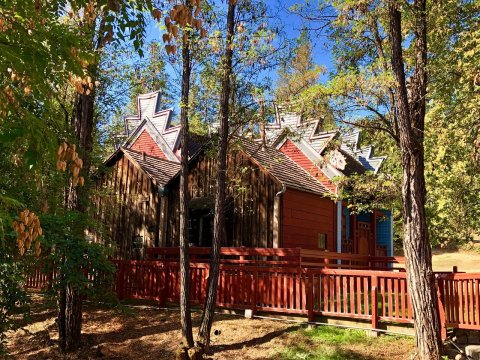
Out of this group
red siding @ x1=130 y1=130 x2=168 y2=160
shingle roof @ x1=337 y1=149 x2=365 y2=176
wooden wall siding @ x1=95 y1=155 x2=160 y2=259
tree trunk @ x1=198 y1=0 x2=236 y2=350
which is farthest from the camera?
red siding @ x1=130 y1=130 x2=168 y2=160

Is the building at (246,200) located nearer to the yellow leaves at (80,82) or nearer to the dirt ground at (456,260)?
the yellow leaves at (80,82)

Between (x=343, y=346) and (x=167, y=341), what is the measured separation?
4.02 m

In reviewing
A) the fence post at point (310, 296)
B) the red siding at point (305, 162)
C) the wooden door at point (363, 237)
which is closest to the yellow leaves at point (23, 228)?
the fence post at point (310, 296)

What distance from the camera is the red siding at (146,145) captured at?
26609mm

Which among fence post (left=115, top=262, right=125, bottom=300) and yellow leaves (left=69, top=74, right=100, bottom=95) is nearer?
yellow leaves (left=69, top=74, right=100, bottom=95)

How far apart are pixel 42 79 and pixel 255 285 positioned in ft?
31.9

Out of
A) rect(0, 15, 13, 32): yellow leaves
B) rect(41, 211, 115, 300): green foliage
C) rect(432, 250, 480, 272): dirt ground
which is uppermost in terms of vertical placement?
rect(0, 15, 13, 32): yellow leaves

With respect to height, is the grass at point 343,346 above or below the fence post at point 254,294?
below

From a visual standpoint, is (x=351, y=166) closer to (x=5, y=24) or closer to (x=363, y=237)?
(x=363, y=237)

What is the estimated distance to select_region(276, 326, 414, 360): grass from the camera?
9.46 meters

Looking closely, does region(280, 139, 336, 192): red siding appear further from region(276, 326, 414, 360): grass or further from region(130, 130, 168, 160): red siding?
region(276, 326, 414, 360): grass

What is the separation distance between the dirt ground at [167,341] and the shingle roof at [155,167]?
7.09 m

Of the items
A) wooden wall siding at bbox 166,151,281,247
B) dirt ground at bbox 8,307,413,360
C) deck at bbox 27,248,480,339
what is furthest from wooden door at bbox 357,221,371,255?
dirt ground at bbox 8,307,413,360

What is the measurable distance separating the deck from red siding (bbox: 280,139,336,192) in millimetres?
5484
